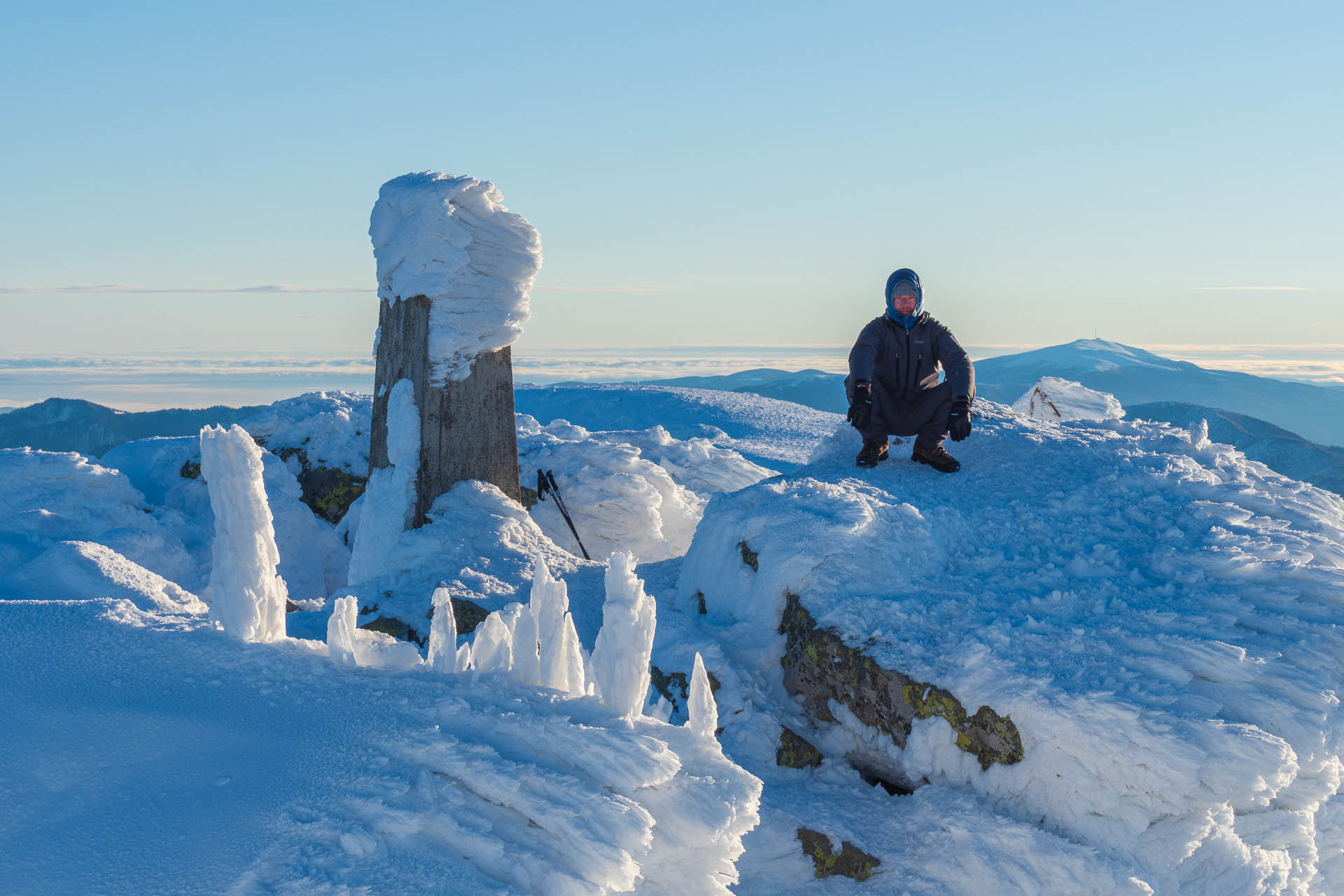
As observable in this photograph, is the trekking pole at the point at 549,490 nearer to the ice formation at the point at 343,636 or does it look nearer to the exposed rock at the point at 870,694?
the exposed rock at the point at 870,694

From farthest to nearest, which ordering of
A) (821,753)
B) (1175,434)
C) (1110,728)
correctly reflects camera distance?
(1175,434)
(821,753)
(1110,728)

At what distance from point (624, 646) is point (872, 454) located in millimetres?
4304

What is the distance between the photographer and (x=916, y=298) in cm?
677

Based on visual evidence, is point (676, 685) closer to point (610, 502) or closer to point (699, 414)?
point (610, 502)

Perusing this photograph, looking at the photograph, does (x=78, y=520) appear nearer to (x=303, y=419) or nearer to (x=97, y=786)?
(x=303, y=419)

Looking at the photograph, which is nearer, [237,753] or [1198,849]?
[237,753]

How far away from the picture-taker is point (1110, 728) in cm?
370

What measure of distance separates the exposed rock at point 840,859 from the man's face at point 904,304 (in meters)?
4.04

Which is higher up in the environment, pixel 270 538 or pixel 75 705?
pixel 270 538

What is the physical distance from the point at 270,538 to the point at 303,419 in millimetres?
7620

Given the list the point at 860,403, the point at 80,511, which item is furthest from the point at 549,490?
the point at 80,511

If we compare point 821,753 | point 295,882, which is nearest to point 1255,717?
point 821,753

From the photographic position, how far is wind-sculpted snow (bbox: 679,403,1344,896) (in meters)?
3.57

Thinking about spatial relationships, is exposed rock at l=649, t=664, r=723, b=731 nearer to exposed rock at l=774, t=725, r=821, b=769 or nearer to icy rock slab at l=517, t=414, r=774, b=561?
exposed rock at l=774, t=725, r=821, b=769
